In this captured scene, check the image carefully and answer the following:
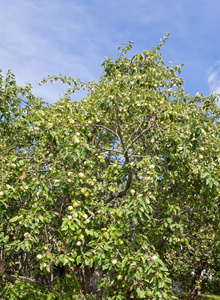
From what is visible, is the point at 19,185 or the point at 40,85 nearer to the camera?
the point at 19,185

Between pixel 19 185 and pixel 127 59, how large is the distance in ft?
11.9

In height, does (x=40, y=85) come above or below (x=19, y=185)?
above

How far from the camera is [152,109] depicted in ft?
15.7

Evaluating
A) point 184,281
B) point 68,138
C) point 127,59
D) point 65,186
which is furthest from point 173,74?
point 184,281

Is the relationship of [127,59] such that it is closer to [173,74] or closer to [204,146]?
[173,74]

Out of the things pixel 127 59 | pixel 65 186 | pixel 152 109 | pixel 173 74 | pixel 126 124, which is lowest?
pixel 65 186

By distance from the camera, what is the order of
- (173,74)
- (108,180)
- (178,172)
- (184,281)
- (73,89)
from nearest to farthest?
(178,172) → (108,180) → (173,74) → (73,89) → (184,281)

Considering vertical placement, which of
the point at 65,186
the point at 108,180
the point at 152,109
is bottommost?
the point at 65,186

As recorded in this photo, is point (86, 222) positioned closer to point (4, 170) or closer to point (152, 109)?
point (4, 170)

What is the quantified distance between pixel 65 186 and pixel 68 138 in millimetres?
809

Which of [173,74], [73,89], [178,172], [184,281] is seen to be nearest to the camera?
[178,172]

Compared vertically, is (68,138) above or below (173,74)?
below

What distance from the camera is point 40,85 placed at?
867 centimetres

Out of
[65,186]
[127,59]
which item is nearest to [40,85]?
[127,59]
